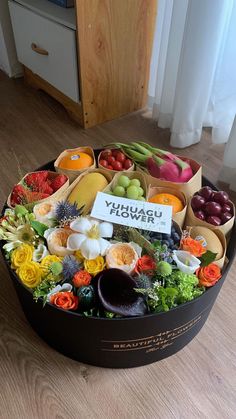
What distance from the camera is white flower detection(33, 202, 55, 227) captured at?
2.93 ft

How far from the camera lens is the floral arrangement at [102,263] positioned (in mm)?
761

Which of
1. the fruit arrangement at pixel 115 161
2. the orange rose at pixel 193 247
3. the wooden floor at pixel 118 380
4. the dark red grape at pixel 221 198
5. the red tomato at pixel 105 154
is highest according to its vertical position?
the orange rose at pixel 193 247

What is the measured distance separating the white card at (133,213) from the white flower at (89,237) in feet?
0.09

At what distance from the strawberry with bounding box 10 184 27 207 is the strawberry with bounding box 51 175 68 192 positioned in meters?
0.08

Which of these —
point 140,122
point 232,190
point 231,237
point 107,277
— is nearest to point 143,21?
point 140,122

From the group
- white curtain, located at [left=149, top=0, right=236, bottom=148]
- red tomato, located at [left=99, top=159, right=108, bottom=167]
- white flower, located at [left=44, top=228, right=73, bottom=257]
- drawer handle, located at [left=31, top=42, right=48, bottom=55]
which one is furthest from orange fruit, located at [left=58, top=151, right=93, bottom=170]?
drawer handle, located at [left=31, top=42, right=48, bottom=55]

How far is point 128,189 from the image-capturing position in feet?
3.15

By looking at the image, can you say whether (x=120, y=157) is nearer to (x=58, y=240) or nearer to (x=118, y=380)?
(x=58, y=240)

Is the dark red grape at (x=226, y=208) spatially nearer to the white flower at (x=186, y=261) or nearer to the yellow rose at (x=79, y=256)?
the white flower at (x=186, y=261)

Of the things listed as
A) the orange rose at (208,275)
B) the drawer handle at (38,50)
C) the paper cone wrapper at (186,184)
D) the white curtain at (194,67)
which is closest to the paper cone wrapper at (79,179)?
the paper cone wrapper at (186,184)

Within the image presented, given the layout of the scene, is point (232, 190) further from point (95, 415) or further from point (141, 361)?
point (95, 415)

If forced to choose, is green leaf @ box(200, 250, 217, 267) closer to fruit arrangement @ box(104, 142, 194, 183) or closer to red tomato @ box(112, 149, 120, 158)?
fruit arrangement @ box(104, 142, 194, 183)

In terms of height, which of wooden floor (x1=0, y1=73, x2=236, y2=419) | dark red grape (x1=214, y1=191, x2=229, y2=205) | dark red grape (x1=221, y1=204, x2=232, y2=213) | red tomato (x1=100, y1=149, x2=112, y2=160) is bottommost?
wooden floor (x1=0, y1=73, x2=236, y2=419)

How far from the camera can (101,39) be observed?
1476 millimetres
